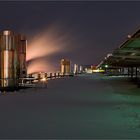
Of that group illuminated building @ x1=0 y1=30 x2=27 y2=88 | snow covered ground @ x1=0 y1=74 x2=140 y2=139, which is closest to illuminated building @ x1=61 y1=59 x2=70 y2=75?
illuminated building @ x1=0 y1=30 x2=27 y2=88

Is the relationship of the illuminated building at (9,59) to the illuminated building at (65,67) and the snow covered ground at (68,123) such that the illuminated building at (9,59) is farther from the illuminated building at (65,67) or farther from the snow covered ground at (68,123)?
the illuminated building at (65,67)

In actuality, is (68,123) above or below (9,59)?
below

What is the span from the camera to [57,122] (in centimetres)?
996

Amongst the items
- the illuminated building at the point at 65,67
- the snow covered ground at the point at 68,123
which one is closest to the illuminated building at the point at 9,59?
the snow covered ground at the point at 68,123

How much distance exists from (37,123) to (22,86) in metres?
15.9

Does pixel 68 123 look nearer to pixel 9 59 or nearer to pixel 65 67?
pixel 9 59

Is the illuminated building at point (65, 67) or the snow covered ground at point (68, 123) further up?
the illuminated building at point (65, 67)

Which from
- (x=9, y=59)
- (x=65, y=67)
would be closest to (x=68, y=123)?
(x=9, y=59)

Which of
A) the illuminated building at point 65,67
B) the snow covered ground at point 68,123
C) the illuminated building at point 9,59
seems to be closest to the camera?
the snow covered ground at point 68,123

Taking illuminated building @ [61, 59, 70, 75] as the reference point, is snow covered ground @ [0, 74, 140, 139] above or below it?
below

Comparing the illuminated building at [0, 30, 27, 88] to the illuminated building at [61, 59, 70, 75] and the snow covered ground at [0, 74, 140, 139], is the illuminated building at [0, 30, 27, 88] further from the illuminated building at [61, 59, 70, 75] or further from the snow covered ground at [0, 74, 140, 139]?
the illuminated building at [61, 59, 70, 75]

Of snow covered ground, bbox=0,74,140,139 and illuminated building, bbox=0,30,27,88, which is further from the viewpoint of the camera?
illuminated building, bbox=0,30,27,88

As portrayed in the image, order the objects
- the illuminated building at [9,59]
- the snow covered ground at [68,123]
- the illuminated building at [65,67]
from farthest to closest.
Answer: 1. the illuminated building at [65,67]
2. the illuminated building at [9,59]
3. the snow covered ground at [68,123]

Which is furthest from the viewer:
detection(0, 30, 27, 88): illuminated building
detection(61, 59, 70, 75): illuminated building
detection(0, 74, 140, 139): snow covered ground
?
detection(61, 59, 70, 75): illuminated building
